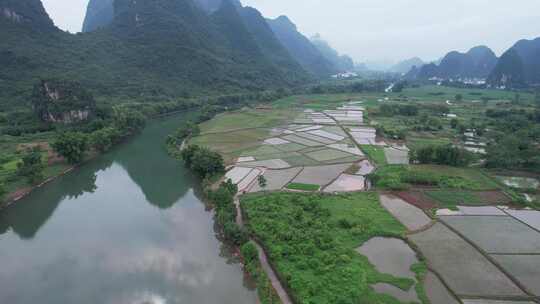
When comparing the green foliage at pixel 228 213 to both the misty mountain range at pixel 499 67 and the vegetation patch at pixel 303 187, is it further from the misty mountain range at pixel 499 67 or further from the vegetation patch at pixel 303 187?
the misty mountain range at pixel 499 67

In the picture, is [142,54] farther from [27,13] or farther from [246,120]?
[246,120]

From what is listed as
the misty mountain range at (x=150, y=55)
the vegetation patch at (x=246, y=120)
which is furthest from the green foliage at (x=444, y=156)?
the misty mountain range at (x=150, y=55)

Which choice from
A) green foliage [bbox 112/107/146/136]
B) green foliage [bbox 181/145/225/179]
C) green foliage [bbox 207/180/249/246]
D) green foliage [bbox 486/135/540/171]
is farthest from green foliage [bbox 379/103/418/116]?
green foliage [bbox 207/180/249/246]

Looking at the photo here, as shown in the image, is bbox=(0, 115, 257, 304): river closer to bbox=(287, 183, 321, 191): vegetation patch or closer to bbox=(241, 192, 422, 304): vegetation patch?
bbox=(241, 192, 422, 304): vegetation patch

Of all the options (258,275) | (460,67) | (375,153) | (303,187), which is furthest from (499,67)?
(258,275)

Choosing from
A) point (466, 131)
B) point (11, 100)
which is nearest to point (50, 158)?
point (11, 100)

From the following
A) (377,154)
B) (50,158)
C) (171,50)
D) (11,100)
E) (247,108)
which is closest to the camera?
(50,158)

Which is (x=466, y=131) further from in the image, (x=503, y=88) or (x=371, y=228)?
(x=503, y=88)
